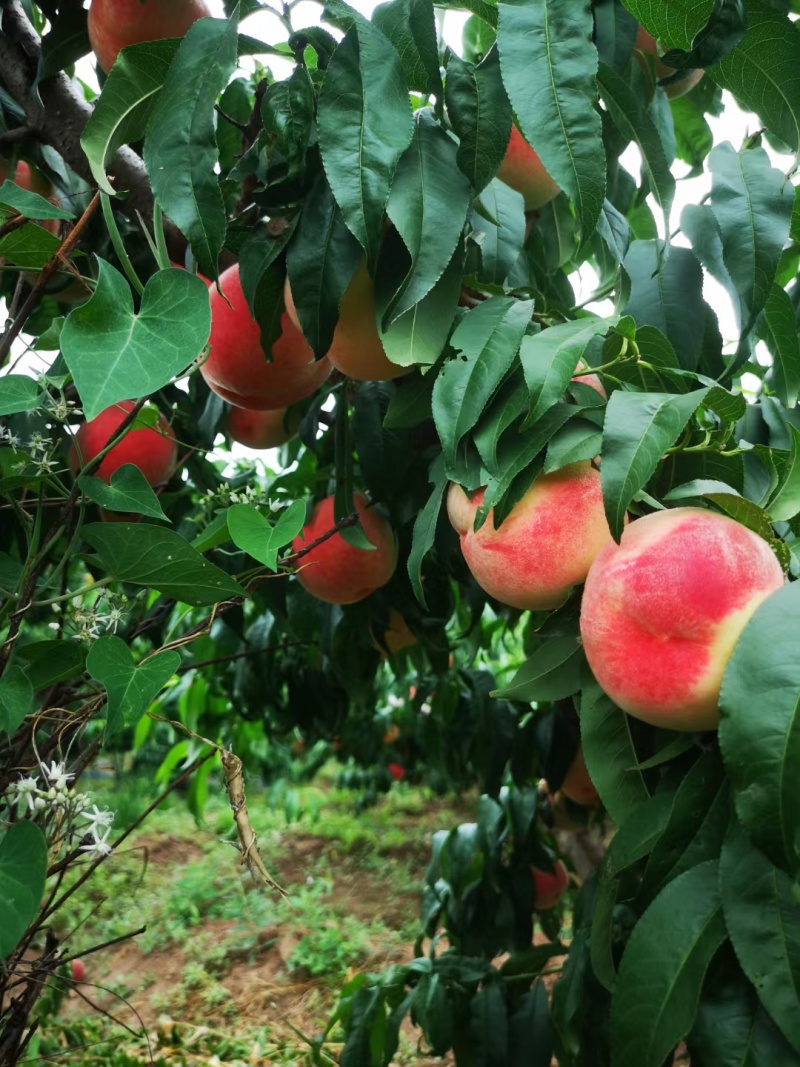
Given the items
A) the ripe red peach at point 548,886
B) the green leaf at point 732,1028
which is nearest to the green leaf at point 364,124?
the green leaf at point 732,1028

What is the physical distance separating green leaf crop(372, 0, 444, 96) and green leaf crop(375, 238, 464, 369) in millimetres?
103

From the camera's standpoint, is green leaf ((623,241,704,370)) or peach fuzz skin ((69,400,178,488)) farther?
peach fuzz skin ((69,400,178,488))

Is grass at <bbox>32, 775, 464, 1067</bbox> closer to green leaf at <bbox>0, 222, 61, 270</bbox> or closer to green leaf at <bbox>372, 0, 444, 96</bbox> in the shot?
green leaf at <bbox>0, 222, 61, 270</bbox>

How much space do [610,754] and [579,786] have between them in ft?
3.40

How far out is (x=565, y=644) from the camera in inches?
24.5

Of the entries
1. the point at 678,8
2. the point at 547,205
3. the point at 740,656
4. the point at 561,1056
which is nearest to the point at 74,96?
the point at 547,205

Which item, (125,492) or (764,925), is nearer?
(764,925)

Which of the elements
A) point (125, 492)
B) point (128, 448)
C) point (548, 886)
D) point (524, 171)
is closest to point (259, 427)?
point (128, 448)

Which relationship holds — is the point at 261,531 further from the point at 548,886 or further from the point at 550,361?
the point at 548,886

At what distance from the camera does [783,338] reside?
2.15 feet

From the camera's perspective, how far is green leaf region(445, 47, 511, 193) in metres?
0.53

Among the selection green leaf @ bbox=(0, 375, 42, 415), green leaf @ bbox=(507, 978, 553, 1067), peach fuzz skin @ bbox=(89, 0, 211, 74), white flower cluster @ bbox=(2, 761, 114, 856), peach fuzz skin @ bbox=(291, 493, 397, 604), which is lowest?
green leaf @ bbox=(507, 978, 553, 1067)

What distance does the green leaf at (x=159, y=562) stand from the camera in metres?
0.58

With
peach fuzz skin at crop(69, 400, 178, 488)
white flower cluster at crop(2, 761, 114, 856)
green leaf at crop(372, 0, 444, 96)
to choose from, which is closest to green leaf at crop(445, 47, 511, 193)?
green leaf at crop(372, 0, 444, 96)
